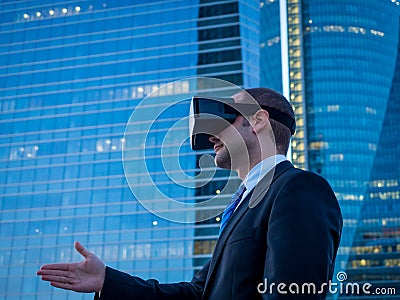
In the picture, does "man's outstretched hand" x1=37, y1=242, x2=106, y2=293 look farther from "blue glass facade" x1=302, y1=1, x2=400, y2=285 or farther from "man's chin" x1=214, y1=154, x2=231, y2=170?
"blue glass facade" x1=302, y1=1, x2=400, y2=285

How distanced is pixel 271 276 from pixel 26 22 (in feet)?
187

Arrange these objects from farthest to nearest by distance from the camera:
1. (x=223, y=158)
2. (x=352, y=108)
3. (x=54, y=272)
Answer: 1. (x=352, y=108)
2. (x=223, y=158)
3. (x=54, y=272)

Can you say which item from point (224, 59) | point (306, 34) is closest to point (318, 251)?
point (224, 59)

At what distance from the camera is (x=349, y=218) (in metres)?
58.9

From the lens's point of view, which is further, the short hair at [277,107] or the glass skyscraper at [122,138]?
the glass skyscraper at [122,138]

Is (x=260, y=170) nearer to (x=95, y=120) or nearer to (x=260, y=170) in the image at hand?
(x=260, y=170)

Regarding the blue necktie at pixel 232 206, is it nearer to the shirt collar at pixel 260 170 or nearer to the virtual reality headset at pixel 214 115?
the shirt collar at pixel 260 170

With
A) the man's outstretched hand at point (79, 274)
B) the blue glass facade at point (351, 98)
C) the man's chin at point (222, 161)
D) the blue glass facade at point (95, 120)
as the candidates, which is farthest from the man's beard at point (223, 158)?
the blue glass facade at point (351, 98)

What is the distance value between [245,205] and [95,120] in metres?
47.4

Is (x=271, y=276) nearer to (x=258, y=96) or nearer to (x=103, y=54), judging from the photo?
(x=258, y=96)

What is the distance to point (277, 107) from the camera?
1800 mm

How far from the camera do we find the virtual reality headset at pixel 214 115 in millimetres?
1766

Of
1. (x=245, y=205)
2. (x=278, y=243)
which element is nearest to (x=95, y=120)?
(x=245, y=205)

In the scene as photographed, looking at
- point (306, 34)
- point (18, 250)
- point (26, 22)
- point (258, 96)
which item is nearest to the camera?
point (258, 96)
